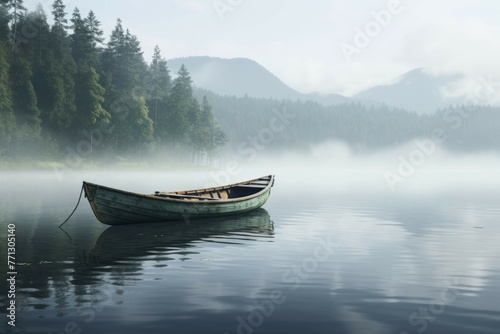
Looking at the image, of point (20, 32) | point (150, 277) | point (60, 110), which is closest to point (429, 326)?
point (150, 277)

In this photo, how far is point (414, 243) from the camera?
23516 millimetres

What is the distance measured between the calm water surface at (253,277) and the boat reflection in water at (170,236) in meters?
0.05

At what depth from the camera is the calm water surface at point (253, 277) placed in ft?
37.4

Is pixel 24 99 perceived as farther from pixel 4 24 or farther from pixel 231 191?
pixel 231 191

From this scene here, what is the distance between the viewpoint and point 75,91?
3462 inches

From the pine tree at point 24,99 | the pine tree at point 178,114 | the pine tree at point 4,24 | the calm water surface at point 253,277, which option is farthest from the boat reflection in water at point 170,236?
the pine tree at point 178,114

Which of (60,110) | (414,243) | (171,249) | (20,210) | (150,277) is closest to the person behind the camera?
(150,277)

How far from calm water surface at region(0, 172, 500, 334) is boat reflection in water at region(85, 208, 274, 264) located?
0.05 metres

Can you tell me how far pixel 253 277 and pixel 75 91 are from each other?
79199 millimetres

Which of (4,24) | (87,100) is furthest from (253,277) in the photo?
(4,24)

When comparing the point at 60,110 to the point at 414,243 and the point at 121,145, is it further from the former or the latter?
the point at 414,243

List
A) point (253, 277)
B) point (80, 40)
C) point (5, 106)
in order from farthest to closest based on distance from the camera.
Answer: point (80, 40) → point (5, 106) → point (253, 277)

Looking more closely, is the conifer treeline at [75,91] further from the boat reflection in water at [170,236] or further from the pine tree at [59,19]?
the boat reflection in water at [170,236]

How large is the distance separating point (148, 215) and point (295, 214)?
12.1m
